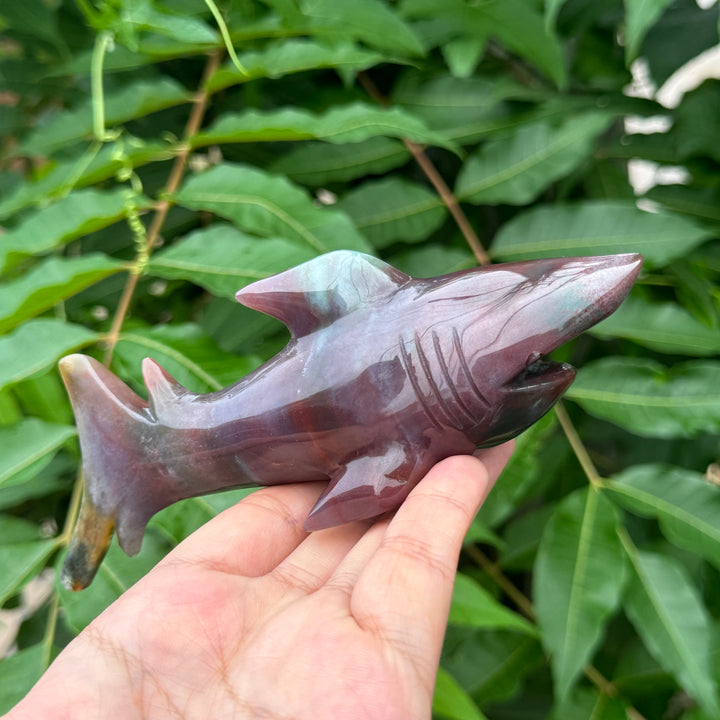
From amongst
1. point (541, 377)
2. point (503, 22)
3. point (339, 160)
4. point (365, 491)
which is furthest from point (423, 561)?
point (503, 22)

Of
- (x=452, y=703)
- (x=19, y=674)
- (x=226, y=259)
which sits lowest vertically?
(x=452, y=703)

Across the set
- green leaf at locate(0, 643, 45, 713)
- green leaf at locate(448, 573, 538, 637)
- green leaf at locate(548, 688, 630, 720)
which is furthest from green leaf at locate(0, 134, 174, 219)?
green leaf at locate(548, 688, 630, 720)

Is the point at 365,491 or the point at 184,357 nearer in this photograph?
the point at 365,491

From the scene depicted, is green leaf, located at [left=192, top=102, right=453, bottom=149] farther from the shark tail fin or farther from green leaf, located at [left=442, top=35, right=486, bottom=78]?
the shark tail fin

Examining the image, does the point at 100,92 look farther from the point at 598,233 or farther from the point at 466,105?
the point at 598,233

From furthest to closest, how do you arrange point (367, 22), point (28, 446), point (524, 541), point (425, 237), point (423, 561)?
point (524, 541) → point (425, 237) → point (367, 22) → point (28, 446) → point (423, 561)

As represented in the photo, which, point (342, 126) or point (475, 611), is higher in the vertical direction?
point (342, 126)

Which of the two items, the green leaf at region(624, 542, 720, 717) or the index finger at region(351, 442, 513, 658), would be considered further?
the green leaf at region(624, 542, 720, 717)

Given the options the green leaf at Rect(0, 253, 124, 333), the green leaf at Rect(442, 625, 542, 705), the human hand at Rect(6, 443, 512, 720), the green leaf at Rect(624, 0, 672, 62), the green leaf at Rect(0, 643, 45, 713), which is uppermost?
the green leaf at Rect(624, 0, 672, 62)
